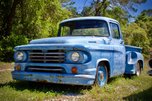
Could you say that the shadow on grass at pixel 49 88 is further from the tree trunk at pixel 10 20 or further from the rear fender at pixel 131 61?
the tree trunk at pixel 10 20

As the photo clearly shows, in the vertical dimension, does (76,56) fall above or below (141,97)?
above

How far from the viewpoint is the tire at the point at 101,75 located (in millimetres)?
7900

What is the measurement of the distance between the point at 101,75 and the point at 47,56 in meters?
1.58

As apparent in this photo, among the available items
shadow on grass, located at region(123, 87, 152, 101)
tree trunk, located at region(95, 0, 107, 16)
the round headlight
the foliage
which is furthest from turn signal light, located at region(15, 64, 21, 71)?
the foliage

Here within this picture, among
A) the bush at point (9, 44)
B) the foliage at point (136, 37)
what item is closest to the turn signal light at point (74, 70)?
the bush at point (9, 44)

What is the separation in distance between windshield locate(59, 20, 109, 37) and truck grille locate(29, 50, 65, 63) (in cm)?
177

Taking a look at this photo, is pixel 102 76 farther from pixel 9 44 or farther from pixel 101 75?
pixel 9 44

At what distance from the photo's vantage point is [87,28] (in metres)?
8.88

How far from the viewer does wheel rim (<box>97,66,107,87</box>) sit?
26.3 ft

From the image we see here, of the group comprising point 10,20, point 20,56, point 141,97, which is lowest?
point 141,97

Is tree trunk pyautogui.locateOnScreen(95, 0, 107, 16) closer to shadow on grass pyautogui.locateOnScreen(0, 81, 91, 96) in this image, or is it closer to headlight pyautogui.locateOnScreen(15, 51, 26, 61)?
shadow on grass pyautogui.locateOnScreen(0, 81, 91, 96)

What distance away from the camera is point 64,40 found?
300 inches

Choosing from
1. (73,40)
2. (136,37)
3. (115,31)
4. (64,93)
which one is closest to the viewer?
(64,93)

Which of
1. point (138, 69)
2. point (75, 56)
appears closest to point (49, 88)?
point (75, 56)
